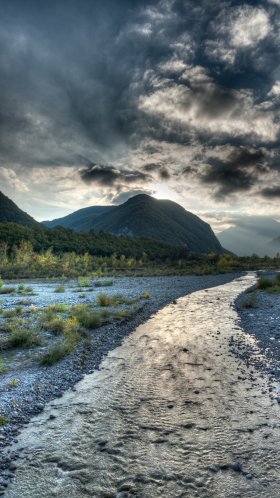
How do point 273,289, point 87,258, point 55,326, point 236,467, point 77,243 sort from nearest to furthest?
point 236,467
point 55,326
point 273,289
point 87,258
point 77,243

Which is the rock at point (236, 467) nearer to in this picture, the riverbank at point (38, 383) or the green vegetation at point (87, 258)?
the riverbank at point (38, 383)

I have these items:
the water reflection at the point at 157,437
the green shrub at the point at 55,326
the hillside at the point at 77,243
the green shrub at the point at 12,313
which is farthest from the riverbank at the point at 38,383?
the hillside at the point at 77,243

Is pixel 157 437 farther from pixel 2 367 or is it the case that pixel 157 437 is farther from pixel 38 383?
pixel 2 367

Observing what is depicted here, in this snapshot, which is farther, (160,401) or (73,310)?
(73,310)

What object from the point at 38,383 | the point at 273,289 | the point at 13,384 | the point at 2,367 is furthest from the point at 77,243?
the point at 13,384

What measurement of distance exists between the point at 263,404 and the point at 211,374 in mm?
3266

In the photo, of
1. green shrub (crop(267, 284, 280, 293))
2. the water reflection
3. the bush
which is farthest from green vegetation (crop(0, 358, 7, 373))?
green shrub (crop(267, 284, 280, 293))

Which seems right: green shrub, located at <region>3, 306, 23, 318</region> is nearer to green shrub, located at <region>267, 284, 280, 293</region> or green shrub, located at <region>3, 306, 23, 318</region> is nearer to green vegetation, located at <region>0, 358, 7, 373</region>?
green vegetation, located at <region>0, 358, 7, 373</region>

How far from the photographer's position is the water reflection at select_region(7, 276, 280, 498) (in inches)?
292

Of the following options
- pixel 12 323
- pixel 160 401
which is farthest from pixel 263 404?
pixel 12 323

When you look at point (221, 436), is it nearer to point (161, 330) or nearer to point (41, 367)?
point (41, 367)

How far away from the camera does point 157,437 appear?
30.6 feet

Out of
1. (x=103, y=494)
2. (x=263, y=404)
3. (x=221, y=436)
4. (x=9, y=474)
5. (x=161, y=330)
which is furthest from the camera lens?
(x=161, y=330)

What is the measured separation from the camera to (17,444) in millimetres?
8938
